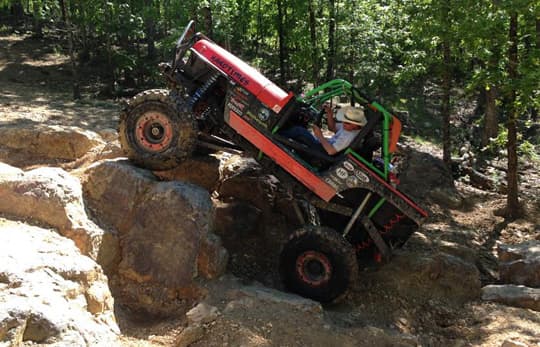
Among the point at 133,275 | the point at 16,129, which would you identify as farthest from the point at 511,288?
the point at 16,129

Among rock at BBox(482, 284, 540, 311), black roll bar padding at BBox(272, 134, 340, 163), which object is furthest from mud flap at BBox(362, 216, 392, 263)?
rock at BBox(482, 284, 540, 311)

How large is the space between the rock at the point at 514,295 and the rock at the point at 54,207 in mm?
4475

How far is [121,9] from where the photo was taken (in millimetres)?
18906

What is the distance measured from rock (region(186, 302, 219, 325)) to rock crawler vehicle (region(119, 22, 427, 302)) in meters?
1.16

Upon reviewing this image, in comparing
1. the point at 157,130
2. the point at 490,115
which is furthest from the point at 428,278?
the point at 490,115

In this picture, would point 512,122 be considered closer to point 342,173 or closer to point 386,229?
point 386,229

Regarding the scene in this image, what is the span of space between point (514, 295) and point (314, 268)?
8.11ft

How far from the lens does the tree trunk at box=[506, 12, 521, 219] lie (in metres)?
8.30

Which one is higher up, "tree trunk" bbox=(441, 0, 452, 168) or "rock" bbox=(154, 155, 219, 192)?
"tree trunk" bbox=(441, 0, 452, 168)

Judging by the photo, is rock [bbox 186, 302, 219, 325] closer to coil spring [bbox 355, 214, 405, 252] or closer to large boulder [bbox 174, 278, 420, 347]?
large boulder [bbox 174, 278, 420, 347]

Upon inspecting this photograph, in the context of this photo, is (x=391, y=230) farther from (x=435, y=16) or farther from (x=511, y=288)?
(x=435, y=16)

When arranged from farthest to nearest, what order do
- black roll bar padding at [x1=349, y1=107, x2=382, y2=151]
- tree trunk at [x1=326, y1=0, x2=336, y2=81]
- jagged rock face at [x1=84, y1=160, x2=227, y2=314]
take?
tree trunk at [x1=326, y1=0, x2=336, y2=81], black roll bar padding at [x1=349, y1=107, x2=382, y2=151], jagged rock face at [x1=84, y1=160, x2=227, y2=314]

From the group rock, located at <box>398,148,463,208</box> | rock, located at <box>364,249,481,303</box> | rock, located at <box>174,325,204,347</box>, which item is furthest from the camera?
rock, located at <box>398,148,463,208</box>

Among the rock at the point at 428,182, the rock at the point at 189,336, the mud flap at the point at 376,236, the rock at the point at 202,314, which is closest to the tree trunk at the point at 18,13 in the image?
the rock at the point at 428,182
